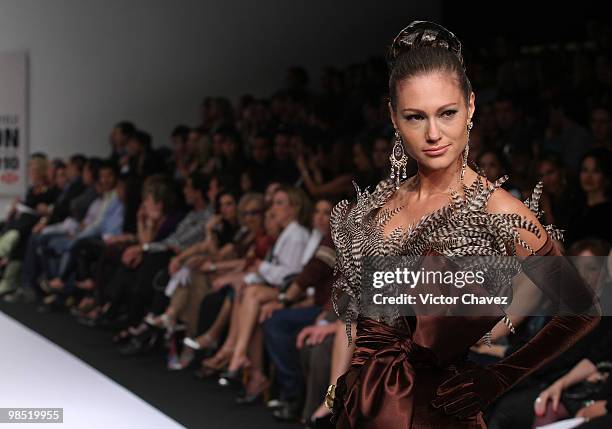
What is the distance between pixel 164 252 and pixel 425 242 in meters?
4.42

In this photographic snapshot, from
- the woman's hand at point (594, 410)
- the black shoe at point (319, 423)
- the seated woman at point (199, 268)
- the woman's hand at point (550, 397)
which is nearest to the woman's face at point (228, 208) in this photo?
the seated woman at point (199, 268)

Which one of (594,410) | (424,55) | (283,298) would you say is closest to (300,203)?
(283,298)

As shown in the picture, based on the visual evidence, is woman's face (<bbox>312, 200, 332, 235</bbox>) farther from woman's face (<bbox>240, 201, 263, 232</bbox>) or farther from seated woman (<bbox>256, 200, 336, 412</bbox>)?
woman's face (<bbox>240, 201, 263, 232</bbox>)

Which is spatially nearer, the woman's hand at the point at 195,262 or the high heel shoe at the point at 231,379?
the high heel shoe at the point at 231,379

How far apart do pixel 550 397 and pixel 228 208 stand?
261 centimetres

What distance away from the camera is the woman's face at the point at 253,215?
5.20 metres

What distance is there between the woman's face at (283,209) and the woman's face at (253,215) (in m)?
0.34

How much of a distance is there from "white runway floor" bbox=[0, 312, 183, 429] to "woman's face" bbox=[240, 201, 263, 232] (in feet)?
3.36

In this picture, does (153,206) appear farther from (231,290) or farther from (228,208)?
(231,290)

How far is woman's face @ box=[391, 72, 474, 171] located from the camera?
1571 mm

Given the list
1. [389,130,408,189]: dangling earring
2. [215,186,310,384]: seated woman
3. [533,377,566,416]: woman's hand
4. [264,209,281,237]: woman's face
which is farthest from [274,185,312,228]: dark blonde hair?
[389,130,408,189]: dangling earring

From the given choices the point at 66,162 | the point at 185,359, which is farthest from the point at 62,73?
the point at 185,359

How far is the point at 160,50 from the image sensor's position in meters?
8.18

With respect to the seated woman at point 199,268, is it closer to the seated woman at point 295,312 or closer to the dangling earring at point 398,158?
the seated woman at point 295,312
